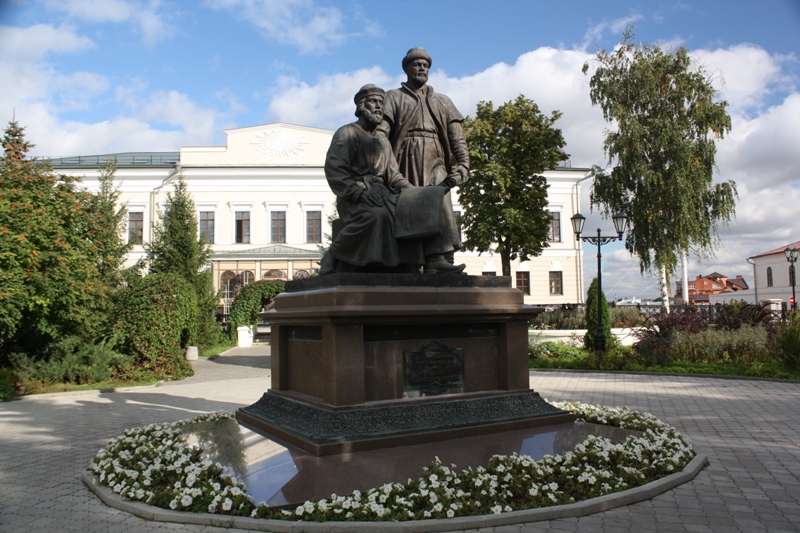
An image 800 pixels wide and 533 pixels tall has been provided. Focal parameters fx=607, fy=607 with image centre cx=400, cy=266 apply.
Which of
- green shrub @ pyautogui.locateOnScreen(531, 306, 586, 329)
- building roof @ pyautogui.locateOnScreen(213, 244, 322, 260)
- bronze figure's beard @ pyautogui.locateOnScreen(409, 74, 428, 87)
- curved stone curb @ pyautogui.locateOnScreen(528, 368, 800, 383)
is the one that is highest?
building roof @ pyautogui.locateOnScreen(213, 244, 322, 260)

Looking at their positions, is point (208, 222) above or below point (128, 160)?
below

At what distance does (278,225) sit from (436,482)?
39177mm

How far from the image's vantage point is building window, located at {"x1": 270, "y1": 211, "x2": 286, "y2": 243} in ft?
138

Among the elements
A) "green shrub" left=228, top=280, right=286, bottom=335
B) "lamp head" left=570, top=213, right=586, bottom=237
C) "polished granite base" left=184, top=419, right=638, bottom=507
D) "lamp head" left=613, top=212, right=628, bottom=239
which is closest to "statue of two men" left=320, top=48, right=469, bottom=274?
"polished granite base" left=184, top=419, right=638, bottom=507

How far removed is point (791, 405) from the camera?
9.14 meters

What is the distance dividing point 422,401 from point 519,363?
1160 millimetres

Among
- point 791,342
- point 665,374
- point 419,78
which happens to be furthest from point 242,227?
point 419,78

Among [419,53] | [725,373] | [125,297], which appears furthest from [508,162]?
[419,53]

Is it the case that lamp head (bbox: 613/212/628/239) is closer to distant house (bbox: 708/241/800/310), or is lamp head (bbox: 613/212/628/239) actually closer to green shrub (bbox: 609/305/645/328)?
green shrub (bbox: 609/305/645/328)

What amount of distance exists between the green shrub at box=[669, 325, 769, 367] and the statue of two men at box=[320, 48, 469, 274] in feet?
35.5

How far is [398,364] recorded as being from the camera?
5.48 m

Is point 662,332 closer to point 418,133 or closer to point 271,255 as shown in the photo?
point 418,133

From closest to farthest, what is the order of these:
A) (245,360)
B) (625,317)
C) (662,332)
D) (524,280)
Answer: (662,332), (245,360), (625,317), (524,280)

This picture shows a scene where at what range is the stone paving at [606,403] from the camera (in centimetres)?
405
